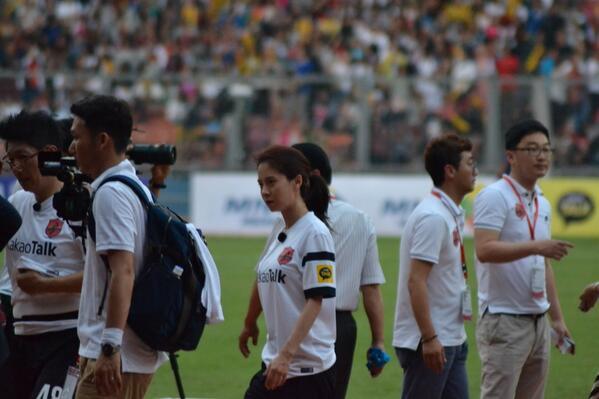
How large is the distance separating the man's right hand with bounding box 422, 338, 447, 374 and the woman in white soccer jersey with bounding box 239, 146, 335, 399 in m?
0.78

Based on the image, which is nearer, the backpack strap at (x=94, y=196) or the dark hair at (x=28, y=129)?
the backpack strap at (x=94, y=196)

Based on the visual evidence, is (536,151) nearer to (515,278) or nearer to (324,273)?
(515,278)

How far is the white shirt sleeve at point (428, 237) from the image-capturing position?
6.70 meters

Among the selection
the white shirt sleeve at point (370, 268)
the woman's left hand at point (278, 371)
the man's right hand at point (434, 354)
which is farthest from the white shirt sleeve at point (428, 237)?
the woman's left hand at point (278, 371)

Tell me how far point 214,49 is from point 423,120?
7636 mm

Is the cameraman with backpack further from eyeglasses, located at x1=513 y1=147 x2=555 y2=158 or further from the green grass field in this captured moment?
the green grass field

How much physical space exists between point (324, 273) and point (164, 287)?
0.84 meters

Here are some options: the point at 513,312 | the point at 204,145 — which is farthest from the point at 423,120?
the point at 513,312

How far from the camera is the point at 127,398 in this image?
545cm

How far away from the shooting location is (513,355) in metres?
7.12

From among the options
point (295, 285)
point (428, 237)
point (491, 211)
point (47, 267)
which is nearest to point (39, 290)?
point (47, 267)

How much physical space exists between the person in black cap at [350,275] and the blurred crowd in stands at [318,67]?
16833 millimetres

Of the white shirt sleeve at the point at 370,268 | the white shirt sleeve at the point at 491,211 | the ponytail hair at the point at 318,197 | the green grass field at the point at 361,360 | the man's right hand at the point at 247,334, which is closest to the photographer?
the ponytail hair at the point at 318,197

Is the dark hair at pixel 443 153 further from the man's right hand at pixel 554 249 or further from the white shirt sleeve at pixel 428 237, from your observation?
the man's right hand at pixel 554 249
